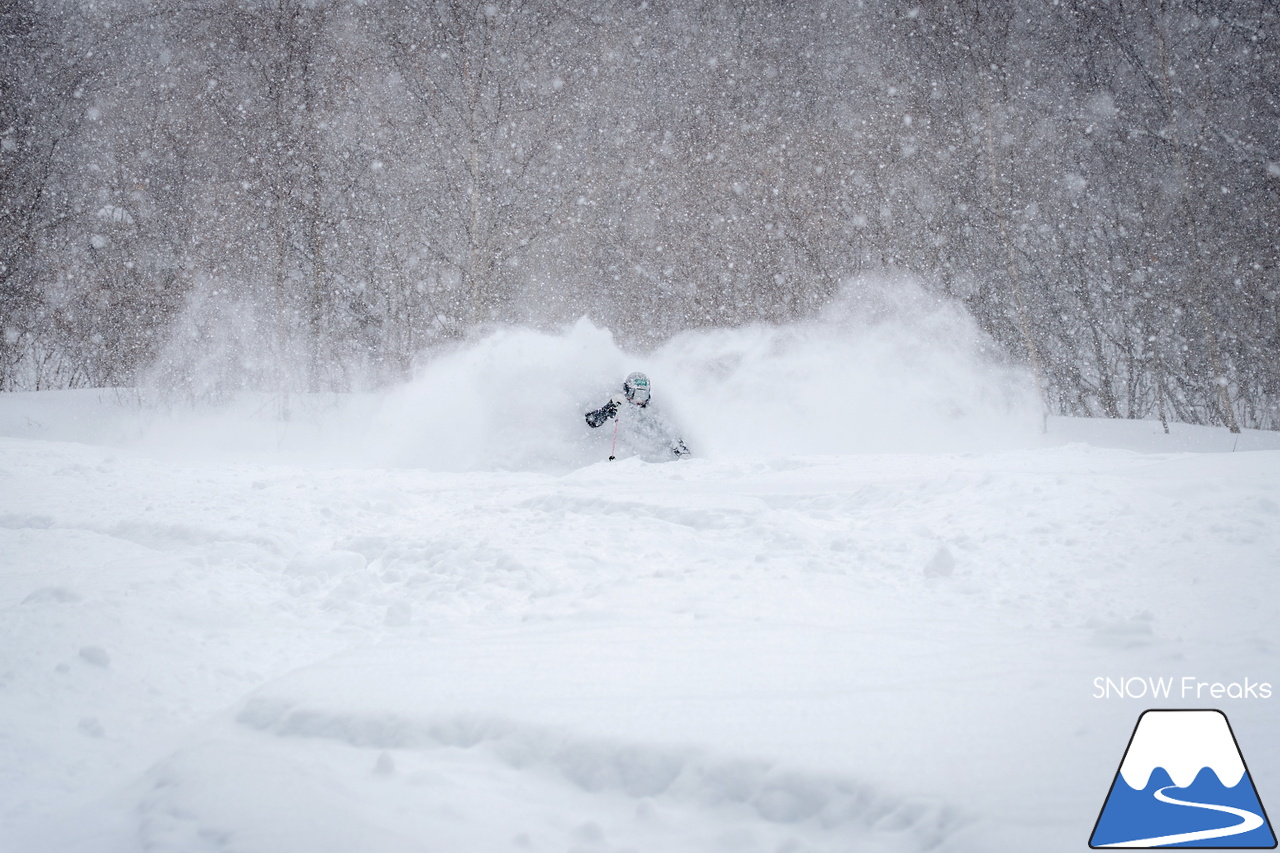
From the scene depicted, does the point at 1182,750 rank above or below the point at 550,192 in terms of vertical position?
below

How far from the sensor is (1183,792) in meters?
1.94

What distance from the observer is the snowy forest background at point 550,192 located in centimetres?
1129

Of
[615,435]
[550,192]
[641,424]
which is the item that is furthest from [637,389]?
[550,192]

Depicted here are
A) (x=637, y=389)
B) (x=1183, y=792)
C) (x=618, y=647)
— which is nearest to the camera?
(x=1183, y=792)

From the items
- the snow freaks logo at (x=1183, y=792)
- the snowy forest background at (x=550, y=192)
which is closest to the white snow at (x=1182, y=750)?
the snow freaks logo at (x=1183, y=792)

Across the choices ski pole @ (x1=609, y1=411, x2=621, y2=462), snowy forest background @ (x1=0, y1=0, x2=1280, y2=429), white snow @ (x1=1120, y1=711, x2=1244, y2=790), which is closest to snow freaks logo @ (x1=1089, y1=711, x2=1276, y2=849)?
white snow @ (x1=1120, y1=711, x2=1244, y2=790)

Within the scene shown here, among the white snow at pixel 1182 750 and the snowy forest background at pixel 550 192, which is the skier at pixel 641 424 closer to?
the snowy forest background at pixel 550 192

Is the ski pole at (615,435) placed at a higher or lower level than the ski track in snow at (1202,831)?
higher

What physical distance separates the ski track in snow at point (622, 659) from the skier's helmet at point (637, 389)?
3411 mm

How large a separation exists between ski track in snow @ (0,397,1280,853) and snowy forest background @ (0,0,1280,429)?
8.38 meters

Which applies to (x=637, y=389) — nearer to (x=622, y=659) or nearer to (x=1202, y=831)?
(x=622, y=659)

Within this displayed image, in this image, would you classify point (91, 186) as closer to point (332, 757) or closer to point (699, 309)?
point (699, 309)

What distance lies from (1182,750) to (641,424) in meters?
7.07

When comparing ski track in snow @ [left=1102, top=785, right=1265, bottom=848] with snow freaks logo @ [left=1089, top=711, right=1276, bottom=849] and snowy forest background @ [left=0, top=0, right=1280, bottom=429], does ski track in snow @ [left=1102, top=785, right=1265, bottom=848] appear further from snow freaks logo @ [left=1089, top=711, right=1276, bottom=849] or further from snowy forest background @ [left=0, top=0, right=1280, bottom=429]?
snowy forest background @ [left=0, top=0, right=1280, bottom=429]
